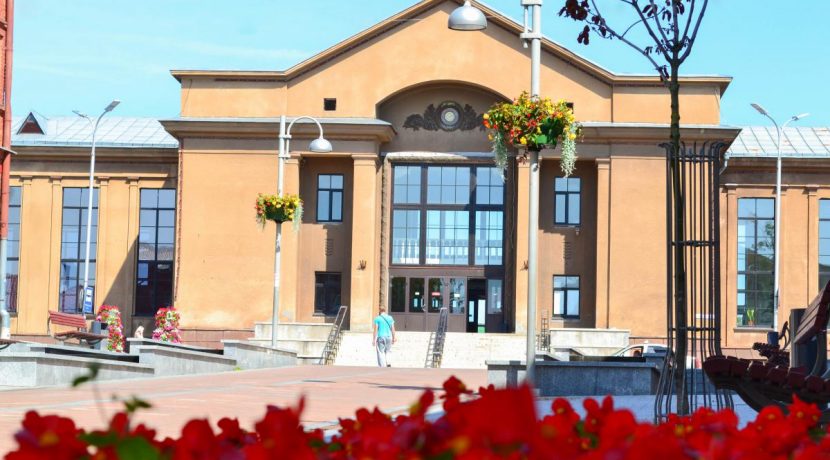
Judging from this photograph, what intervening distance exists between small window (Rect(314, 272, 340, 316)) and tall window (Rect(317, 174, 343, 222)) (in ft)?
7.00

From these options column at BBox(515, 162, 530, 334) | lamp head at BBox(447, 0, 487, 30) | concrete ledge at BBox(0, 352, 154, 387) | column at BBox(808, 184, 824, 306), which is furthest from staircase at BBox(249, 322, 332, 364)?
lamp head at BBox(447, 0, 487, 30)

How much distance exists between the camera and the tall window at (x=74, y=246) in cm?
5203

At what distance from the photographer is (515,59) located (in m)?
48.2

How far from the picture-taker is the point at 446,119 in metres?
49.1

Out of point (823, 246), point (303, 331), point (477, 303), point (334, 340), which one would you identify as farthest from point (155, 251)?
point (823, 246)

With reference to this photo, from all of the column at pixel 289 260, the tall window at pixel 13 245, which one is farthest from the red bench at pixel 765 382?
the tall window at pixel 13 245

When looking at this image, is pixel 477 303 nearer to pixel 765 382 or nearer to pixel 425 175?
pixel 425 175

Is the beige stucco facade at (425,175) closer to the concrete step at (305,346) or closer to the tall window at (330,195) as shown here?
the tall window at (330,195)

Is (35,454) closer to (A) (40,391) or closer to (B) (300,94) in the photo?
(A) (40,391)

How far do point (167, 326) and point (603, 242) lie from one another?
15745 mm

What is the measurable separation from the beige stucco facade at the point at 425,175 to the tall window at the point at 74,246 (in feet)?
20.9

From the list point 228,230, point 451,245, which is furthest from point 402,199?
point 228,230

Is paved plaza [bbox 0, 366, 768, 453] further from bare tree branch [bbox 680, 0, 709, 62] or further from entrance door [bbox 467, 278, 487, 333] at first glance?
entrance door [bbox 467, 278, 487, 333]

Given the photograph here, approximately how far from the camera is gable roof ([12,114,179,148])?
53562mm
